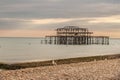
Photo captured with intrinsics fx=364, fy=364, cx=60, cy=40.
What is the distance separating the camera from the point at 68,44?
122 meters

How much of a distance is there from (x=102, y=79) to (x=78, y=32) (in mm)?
102844

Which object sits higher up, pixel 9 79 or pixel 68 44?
pixel 9 79

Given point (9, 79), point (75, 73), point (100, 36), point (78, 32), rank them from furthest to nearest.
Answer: point (100, 36), point (78, 32), point (75, 73), point (9, 79)

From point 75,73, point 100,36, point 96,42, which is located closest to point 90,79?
point 75,73

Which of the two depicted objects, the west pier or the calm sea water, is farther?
the west pier

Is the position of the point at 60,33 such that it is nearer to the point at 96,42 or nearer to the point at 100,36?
the point at 100,36

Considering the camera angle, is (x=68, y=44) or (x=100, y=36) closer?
(x=68, y=44)

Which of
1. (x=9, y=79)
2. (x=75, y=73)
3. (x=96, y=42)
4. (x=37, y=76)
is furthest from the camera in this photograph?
(x=96, y=42)

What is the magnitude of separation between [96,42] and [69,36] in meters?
27.9

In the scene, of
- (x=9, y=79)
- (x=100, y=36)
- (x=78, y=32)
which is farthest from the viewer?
(x=100, y=36)

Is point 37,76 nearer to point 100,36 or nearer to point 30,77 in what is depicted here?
point 30,77

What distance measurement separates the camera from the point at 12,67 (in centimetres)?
2367

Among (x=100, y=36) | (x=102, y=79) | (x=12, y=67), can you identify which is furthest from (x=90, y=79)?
(x=100, y=36)

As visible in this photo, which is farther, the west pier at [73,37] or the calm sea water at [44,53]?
the west pier at [73,37]
